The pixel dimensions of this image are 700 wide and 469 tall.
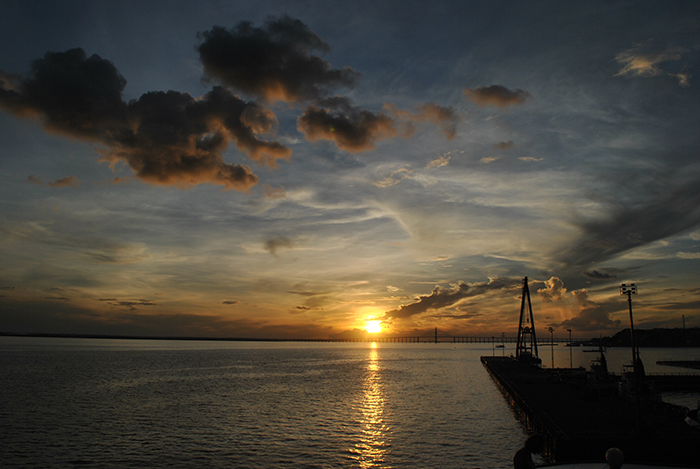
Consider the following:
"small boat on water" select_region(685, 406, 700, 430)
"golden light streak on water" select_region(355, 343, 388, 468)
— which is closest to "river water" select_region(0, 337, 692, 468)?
"golden light streak on water" select_region(355, 343, 388, 468)

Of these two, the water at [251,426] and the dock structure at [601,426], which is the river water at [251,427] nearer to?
the water at [251,426]

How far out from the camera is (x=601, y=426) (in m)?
36.8

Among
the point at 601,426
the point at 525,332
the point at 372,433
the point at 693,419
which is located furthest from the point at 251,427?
the point at 525,332

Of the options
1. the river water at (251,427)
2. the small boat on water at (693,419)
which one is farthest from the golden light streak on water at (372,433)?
the small boat on water at (693,419)

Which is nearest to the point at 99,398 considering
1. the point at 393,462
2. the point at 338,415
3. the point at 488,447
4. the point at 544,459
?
the point at 338,415

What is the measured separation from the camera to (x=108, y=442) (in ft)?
125

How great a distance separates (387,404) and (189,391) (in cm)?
3411

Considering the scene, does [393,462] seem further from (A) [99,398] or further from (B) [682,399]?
(B) [682,399]

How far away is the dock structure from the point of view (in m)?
29.4

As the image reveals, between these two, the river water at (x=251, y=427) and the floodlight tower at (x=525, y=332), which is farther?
the floodlight tower at (x=525, y=332)

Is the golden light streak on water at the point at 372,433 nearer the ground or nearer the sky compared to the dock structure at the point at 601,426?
nearer the ground

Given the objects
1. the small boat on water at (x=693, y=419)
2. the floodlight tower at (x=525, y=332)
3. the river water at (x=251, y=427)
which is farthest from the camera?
the floodlight tower at (x=525, y=332)

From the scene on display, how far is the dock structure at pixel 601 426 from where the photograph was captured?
96.5 ft

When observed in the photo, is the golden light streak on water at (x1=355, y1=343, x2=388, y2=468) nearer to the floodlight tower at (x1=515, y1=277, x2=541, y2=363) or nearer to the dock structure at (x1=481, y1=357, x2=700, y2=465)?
the dock structure at (x1=481, y1=357, x2=700, y2=465)
